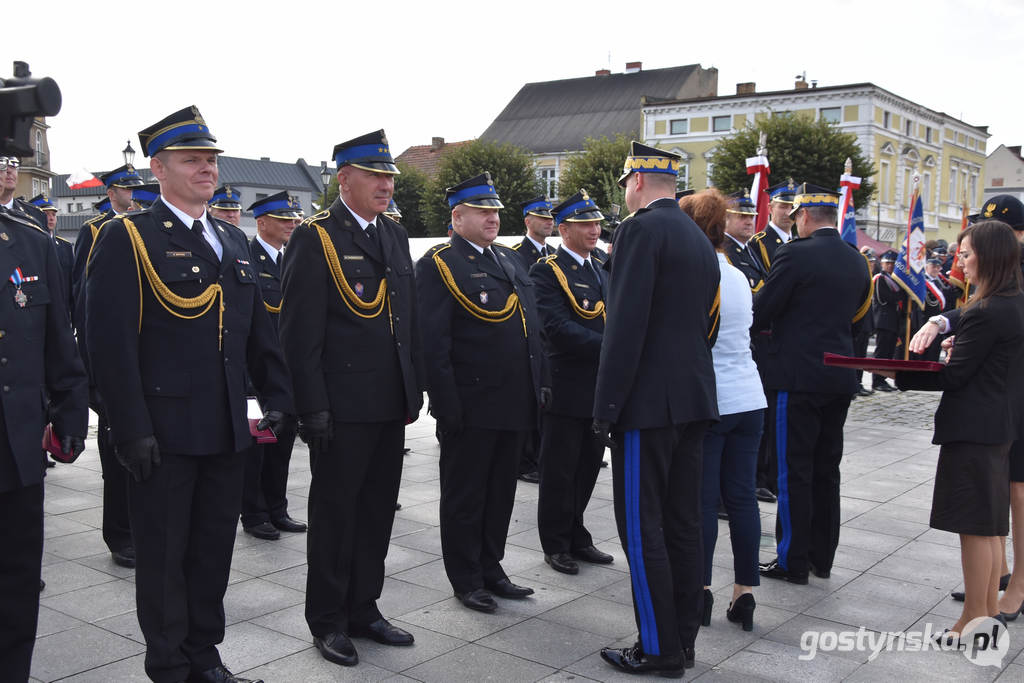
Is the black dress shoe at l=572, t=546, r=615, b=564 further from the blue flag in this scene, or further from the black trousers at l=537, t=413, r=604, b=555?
the blue flag

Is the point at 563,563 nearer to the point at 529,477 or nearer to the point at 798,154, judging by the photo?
the point at 529,477

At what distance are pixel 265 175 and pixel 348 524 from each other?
297 feet

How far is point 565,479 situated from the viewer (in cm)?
582

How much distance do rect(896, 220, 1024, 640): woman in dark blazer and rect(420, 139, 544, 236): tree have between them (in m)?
44.9

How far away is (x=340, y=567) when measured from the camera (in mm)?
4445

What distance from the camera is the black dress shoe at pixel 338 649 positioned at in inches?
167

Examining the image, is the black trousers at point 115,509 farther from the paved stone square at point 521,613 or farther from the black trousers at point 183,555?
the black trousers at point 183,555

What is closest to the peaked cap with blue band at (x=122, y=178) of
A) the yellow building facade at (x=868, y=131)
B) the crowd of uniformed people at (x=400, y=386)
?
the crowd of uniformed people at (x=400, y=386)

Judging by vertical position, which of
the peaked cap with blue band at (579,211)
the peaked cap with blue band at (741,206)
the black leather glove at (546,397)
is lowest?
the black leather glove at (546,397)

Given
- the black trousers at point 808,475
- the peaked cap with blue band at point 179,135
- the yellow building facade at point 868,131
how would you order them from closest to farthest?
the peaked cap with blue band at point 179,135, the black trousers at point 808,475, the yellow building facade at point 868,131

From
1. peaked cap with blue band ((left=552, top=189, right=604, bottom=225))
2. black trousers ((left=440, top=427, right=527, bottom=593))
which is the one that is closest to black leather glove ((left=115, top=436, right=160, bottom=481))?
black trousers ((left=440, top=427, right=527, bottom=593))

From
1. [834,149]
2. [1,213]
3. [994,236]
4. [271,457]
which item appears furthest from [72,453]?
[834,149]

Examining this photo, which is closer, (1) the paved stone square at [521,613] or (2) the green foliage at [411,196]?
(1) the paved stone square at [521,613]

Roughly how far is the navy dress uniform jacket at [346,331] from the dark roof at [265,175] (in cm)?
8008
